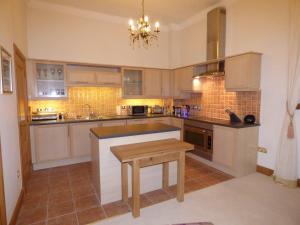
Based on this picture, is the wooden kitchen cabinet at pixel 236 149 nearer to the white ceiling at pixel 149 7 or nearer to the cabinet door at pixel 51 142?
the white ceiling at pixel 149 7

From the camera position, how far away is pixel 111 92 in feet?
15.3

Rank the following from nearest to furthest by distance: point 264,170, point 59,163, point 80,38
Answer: point 264,170, point 59,163, point 80,38

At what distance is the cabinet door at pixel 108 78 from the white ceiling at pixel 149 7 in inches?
55.2

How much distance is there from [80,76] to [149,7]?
2130mm

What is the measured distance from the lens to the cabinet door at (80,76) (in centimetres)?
396

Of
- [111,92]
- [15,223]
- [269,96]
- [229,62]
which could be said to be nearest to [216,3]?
[229,62]

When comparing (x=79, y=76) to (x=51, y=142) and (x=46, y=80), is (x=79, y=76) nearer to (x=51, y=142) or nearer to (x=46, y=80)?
(x=46, y=80)

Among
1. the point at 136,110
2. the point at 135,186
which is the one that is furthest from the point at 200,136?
the point at 135,186

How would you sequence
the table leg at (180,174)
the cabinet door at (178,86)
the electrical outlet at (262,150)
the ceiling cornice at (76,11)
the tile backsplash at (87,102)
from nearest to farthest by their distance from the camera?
the table leg at (180,174) → the electrical outlet at (262,150) → the ceiling cornice at (76,11) → the tile backsplash at (87,102) → the cabinet door at (178,86)

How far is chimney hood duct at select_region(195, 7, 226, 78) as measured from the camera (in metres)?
3.83

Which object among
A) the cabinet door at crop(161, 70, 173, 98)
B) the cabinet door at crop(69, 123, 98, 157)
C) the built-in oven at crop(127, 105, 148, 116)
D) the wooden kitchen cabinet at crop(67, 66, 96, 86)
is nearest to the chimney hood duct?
the cabinet door at crop(161, 70, 173, 98)

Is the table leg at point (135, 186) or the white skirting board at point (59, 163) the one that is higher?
the table leg at point (135, 186)

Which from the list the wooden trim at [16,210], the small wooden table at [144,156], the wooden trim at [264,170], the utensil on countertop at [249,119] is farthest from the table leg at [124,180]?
the wooden trim at [264,170]

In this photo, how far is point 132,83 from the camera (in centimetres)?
471
